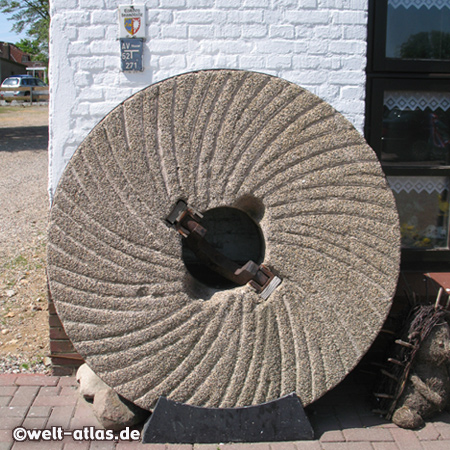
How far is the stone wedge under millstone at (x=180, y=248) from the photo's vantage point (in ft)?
7.54

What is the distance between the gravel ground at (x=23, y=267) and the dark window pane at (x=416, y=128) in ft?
7.51

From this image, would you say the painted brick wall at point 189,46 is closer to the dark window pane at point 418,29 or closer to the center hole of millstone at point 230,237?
the dark window pane at point 418,29

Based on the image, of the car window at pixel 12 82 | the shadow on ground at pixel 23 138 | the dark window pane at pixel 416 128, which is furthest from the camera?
the car window at pixel 12 82

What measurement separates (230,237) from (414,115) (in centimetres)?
125

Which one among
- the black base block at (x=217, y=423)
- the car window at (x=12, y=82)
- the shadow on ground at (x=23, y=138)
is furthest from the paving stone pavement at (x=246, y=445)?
the car window at (x=12, y=82)

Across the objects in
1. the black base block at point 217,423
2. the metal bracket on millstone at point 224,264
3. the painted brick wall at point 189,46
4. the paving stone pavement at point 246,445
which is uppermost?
the painted brick wall at point 189,46

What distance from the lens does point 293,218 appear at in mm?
2369

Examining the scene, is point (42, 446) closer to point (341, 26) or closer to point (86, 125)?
point (86, 125)

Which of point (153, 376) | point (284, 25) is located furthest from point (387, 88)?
point (153, 376)

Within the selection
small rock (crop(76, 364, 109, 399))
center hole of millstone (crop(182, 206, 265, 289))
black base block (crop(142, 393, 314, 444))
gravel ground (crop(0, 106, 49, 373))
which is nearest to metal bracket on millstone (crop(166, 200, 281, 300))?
center hole of millstone (crop(182, 206, 265, 289))

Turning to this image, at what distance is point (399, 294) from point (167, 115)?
5.23 ft

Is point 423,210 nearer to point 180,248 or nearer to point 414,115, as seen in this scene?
point 414,115

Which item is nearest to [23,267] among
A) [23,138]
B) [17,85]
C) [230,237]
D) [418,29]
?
[230,237]

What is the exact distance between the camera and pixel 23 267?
153 inches
